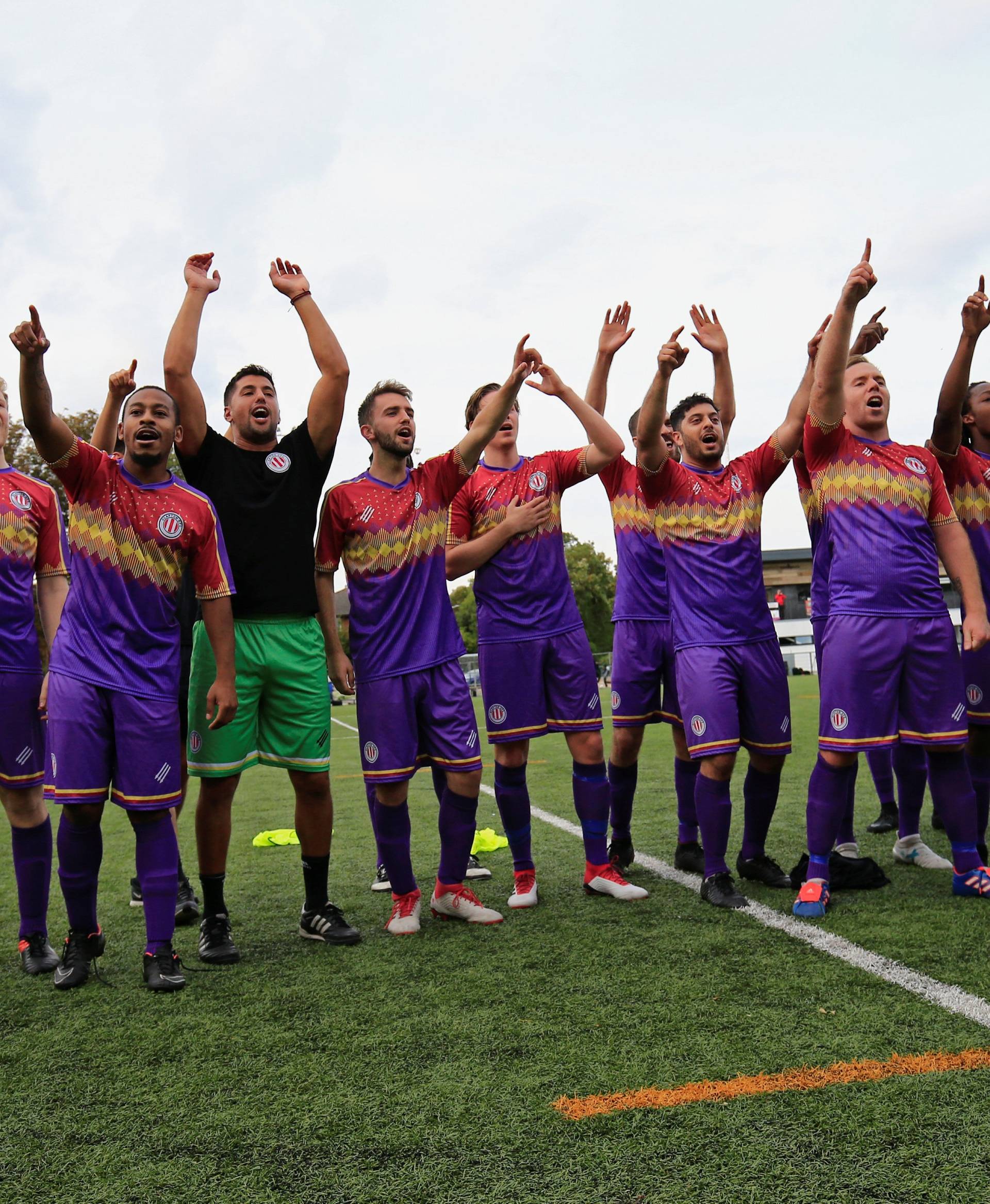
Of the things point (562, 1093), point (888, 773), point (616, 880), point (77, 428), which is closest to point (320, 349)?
point (616, 880)

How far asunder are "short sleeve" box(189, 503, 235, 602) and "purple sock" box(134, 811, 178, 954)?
88cm

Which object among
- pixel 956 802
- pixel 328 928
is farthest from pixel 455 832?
pixel 956 802

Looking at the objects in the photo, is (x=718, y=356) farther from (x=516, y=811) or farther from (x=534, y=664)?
(x=516, y=811)

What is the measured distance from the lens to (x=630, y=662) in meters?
5.63

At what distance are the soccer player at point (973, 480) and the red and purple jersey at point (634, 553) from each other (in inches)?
59.4

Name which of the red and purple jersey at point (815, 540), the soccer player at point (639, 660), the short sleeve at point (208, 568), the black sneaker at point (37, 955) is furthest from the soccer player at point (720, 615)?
the black sneaker at point (37, 955)

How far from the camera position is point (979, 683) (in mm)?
5020

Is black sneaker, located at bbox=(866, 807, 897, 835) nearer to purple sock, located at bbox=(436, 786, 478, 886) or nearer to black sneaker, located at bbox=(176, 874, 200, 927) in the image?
purple sock, located at bbox=(436, 786, 478, 886)

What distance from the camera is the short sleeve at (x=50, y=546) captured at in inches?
174

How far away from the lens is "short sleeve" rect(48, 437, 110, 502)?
3770mm

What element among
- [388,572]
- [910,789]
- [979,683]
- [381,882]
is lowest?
[381,882]

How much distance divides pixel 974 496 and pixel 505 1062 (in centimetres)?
372

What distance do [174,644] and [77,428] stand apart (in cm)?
2836

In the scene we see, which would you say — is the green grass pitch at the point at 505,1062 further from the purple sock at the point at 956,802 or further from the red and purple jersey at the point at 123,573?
the red and purple jersey at the point at 123,573
